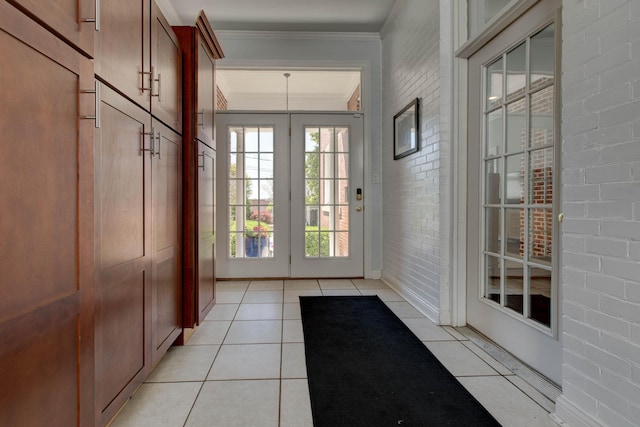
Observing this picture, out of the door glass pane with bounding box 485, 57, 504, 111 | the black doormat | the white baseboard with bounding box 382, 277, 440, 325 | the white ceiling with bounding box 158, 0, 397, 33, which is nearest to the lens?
the black doormat

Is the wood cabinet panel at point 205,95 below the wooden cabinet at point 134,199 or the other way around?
the other way around

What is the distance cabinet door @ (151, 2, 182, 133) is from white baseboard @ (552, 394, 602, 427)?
6.90 feet

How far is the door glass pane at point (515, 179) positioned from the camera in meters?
1.87

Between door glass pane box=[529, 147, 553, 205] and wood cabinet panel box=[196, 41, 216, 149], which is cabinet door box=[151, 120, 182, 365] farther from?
door glass pane box=[529, 147, 553, 205]

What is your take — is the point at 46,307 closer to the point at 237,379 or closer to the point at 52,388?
the point at 52,388

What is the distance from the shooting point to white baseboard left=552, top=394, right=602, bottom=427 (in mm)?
1223

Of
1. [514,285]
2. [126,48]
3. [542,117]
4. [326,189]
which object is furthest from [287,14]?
[514,285]

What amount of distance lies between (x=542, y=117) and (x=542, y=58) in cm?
29

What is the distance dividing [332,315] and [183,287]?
114cm

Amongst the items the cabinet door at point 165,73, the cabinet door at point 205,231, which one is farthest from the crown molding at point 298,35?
the cabinet door at point 165,73

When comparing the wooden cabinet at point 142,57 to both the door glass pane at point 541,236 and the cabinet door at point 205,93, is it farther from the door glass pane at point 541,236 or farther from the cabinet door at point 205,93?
the door glass pane at point 541,236

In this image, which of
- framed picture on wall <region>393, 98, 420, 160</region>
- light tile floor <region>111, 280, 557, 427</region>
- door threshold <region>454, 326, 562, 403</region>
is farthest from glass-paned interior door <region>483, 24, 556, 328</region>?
framed picture on wall <region>393, 98, 420, 160</region>

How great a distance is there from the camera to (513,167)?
1.93 meters

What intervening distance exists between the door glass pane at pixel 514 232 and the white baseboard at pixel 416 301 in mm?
746
